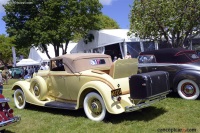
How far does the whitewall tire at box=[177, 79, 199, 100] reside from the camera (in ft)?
25.0

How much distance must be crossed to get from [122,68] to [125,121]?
1.34 m

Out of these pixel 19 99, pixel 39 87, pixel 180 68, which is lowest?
pixel 19 99

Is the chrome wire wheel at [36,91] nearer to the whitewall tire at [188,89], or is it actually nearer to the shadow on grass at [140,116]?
the shadow on grass at [140,116]

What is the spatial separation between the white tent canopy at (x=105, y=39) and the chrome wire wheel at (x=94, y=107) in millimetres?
13680

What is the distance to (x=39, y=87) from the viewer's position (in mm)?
7355

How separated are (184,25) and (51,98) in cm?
1149

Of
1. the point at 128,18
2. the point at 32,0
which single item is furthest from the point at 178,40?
the point at 32,0

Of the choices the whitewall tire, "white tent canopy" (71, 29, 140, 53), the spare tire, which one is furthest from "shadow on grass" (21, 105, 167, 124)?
"white tent canopy" (71, 29, 140, 53)

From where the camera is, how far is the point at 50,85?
733 cm

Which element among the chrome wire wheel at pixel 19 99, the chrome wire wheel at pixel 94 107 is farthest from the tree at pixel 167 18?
the chrome wire wheel at pixel 94 107

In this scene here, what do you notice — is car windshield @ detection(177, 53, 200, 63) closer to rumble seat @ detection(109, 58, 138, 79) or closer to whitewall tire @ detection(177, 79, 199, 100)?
whitewall tire @ detection(177, 79, 199, 100)

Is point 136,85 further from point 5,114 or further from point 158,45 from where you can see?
point 158,45

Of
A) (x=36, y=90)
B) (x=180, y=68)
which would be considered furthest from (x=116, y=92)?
(x=180, y=68)

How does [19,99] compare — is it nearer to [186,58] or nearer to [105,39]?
[186,58]
